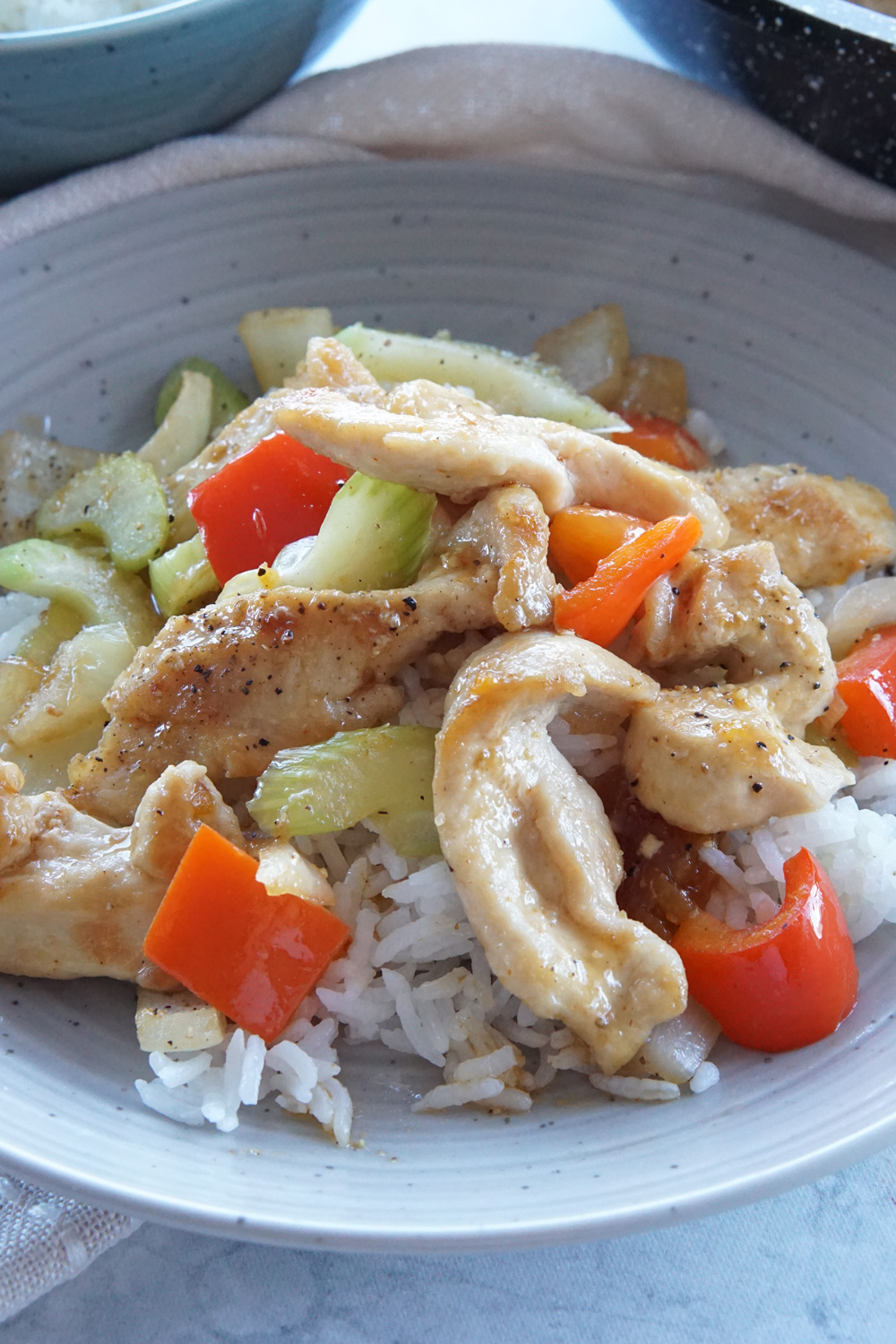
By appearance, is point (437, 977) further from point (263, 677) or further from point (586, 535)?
point (586, 535)

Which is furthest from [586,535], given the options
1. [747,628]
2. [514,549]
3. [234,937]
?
[234,937]

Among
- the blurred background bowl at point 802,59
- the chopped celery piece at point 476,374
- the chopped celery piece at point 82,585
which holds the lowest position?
the chopped celery piece at point 82,585

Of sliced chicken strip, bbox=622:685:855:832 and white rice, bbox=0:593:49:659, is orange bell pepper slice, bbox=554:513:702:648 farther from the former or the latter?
white rice, bbox=0:593:49:659

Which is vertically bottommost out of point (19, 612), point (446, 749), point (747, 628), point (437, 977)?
point (437, 977)

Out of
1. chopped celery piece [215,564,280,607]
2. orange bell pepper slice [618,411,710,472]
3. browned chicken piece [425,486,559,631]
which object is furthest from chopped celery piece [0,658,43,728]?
orange bell pepper slice [618,411,710,472]

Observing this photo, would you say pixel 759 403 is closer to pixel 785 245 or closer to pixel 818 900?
pixel 785 245

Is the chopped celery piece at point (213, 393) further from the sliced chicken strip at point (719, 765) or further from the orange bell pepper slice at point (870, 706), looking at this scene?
the orange bell pepper slice at point (870, 706)

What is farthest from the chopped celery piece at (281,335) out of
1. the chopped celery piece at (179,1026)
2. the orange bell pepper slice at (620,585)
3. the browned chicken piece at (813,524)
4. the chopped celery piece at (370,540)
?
the chopped celery piece at (179,1026)

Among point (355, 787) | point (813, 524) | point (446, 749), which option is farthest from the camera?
point (813, 524)
